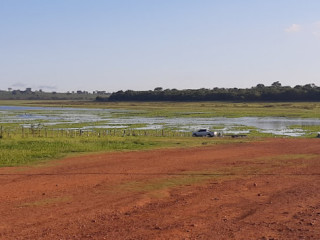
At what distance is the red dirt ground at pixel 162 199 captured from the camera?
37.3ft

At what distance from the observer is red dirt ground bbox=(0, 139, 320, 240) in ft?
37.3

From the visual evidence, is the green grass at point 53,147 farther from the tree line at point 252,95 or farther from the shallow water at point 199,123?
the tree line at point 252,95

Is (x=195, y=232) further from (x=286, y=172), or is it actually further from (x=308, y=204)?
(x=286, y=172)

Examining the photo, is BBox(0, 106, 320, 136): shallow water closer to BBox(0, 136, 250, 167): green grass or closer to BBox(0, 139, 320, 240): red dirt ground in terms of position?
BBox(0, 136, 250, 167): green grass

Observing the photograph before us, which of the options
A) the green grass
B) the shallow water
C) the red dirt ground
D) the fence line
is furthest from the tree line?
the red dirt ground

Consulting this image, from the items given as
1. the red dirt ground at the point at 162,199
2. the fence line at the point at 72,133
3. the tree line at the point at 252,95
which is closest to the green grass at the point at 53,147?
the red dirt ground at the point at 162,199

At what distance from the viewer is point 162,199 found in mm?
14945

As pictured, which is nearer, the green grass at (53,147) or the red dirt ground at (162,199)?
the red dirt ground at (162,199)

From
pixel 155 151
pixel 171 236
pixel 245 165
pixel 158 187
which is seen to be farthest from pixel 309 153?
pixel 171 236

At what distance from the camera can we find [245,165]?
2328 cm

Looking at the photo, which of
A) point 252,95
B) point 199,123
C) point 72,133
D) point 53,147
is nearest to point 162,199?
point 53,147

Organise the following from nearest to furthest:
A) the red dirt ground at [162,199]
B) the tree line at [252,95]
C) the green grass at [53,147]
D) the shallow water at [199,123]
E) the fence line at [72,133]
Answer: the red dirt ground at [162,199] < the green grass at [53,147] < the fence line at [72,133] < the shallow water at [199,123] < the tree line at [252,95]

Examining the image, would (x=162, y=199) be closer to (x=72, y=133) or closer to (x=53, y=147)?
(x=53, y=147)

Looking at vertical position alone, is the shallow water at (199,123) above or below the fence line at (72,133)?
below
